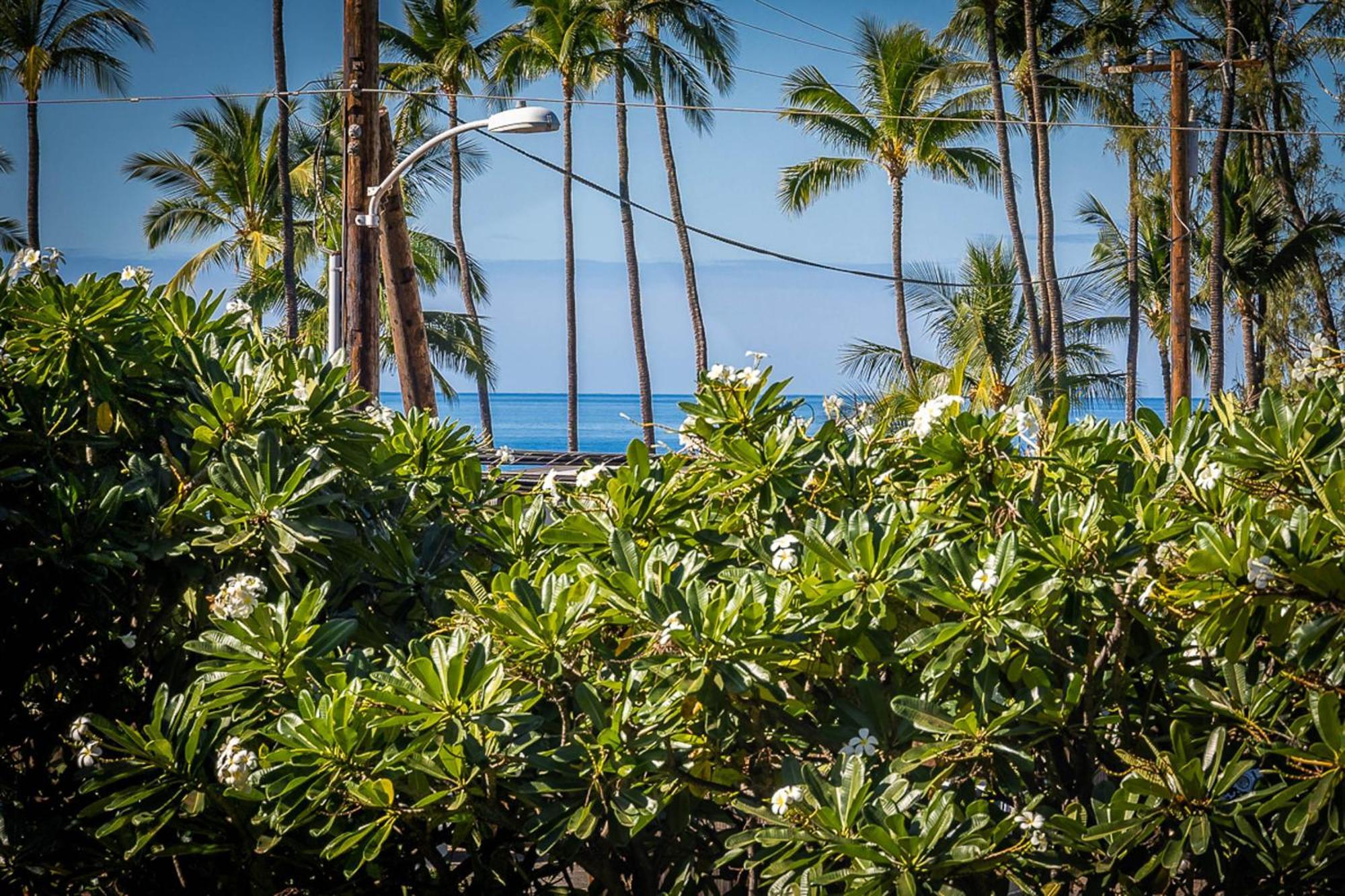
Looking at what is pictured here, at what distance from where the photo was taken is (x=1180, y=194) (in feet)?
45.1

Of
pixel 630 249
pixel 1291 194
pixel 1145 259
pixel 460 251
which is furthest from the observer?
pixel 1145 259

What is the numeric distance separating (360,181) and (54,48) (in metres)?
24.7

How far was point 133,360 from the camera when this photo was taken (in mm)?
2916

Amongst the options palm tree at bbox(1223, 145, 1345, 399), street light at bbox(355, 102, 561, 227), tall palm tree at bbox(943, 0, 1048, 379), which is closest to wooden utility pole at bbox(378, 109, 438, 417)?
street light at bbox(355, 102, 561, 227)

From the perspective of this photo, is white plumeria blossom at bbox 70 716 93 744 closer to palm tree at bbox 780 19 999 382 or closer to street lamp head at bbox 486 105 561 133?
street lamp head at bbox 486 105 561 133

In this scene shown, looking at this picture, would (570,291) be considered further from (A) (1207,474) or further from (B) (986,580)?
(B) (986,580)

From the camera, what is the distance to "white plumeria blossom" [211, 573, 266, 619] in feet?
7.88

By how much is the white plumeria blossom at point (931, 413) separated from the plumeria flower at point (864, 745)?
0.67 metres

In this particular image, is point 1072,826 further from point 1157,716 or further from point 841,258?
point 841,258

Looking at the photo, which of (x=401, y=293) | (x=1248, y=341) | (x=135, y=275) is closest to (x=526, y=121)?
(x=401, y=293)

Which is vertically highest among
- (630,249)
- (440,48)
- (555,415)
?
(440,48)

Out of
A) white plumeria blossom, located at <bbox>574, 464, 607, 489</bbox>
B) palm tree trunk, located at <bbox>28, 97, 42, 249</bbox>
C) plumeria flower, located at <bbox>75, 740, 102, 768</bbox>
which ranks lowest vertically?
plumeria flower, located at <bbox>75, 740, 102, 768</bbox>

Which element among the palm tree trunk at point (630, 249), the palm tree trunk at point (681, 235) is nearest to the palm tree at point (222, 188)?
the palm tree trunk at point (630, 249)

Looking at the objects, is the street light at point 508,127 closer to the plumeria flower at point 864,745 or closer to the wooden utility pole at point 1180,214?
the plumeria flower at point 864,745
